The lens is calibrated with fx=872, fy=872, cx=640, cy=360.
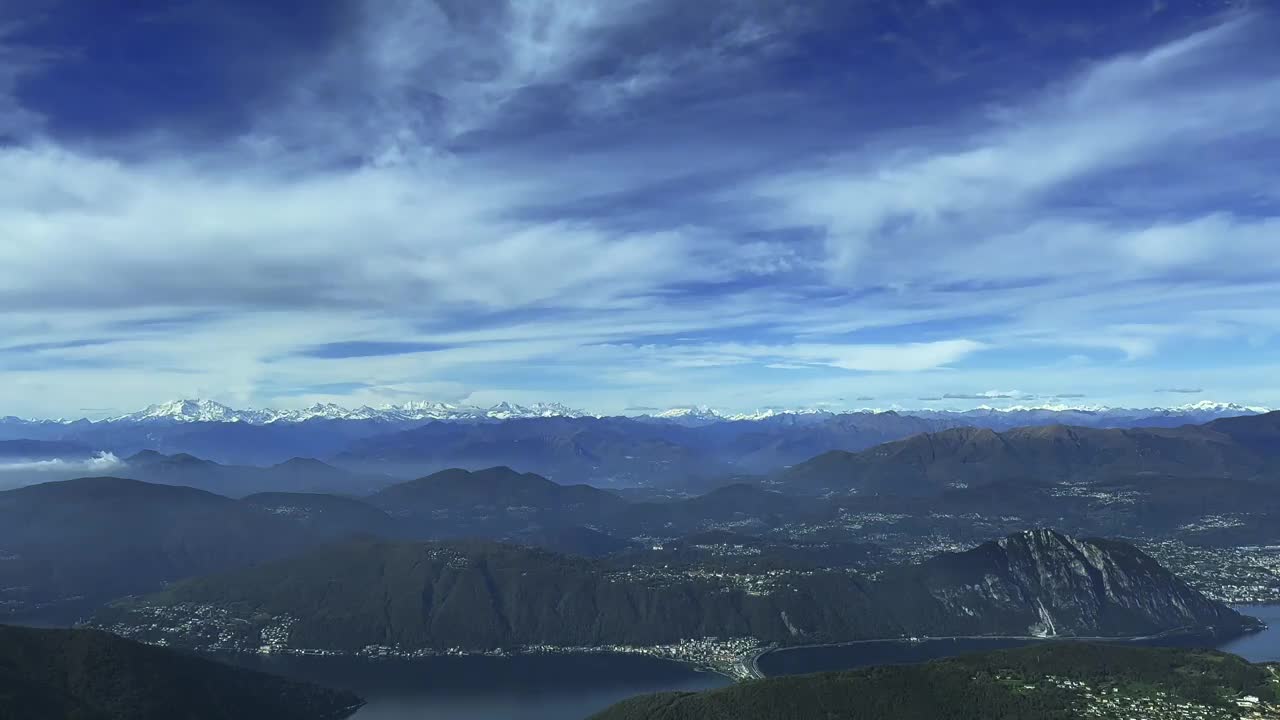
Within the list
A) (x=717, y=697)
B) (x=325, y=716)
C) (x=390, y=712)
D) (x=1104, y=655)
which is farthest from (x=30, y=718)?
(x=1104, y=655)

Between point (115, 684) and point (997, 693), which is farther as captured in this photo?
point (115, 684)

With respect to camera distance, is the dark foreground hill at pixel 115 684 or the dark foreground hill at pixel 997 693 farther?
the dark foreground hill at pixel 997 693

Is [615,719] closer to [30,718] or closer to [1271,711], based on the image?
[30,718]

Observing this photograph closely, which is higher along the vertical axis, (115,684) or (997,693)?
(115,684)

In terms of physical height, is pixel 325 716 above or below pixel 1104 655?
below
